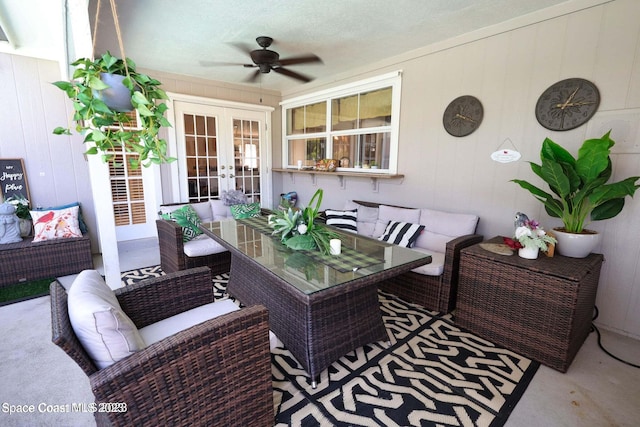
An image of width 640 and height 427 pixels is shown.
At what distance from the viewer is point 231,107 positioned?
16.0 feet

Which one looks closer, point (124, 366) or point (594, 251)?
point (124, 366)

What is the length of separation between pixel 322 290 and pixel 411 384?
95 centimetres

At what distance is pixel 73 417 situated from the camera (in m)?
1.63

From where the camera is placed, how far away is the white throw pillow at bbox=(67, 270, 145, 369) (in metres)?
1.09

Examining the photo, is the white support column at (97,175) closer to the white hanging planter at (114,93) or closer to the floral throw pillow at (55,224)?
the white hanging planter at (114,93)

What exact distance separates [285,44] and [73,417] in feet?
11.5

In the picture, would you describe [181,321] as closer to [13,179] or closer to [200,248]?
[200,248]

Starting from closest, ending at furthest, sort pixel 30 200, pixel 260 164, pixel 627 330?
pixel 627 330, pixel 30 200, pixel 260 164

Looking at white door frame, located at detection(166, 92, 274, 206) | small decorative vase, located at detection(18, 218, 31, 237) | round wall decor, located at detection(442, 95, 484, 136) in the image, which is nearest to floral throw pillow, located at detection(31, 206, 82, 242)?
small decorative vase, located at detection(18, 218, 31, 237)

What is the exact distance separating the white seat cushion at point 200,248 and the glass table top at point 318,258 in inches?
23.8

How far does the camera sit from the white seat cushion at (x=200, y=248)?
3.10m

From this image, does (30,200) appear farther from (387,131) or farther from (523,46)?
(523,46)

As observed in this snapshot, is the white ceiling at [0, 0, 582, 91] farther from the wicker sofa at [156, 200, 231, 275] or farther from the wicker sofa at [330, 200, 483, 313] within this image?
the wicker sofa at [156, 200, 231, 275]

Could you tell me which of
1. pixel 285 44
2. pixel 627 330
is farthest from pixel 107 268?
pixel 627 330
